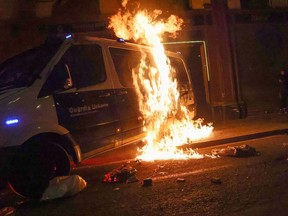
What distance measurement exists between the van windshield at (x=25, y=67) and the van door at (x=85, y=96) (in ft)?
0.64

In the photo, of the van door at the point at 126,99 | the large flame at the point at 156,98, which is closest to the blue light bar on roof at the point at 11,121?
the van door at the point at 126,99

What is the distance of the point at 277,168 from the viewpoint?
685 centimetres

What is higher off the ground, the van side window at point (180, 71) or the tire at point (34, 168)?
the van side window at point (180, 71)

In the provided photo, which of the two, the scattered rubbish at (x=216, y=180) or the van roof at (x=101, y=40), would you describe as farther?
the van roof at (x=101, y=40)

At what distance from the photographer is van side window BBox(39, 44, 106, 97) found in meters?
6.01

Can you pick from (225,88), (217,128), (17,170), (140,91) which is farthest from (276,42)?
(17,170)

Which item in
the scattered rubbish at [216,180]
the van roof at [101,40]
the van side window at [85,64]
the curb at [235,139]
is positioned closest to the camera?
the scattered rubbish at [216,180]

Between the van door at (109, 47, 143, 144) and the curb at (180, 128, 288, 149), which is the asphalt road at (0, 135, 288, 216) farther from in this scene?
the curb at (180, 128, 288, 149)

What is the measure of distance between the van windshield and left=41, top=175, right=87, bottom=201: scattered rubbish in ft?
4.33

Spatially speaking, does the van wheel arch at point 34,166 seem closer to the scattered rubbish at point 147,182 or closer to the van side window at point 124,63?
the scattered rubbish at point 147,182

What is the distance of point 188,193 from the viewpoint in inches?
224

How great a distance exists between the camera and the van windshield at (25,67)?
5816 millimetres

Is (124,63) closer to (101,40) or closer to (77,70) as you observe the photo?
(101,40)

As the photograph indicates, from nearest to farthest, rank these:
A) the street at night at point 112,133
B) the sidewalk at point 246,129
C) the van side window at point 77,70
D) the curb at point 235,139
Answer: the street at night at point 112,133 < the van side window at point 77,70 < the curb at point 235,139 < the sidewalk at point 246,129
